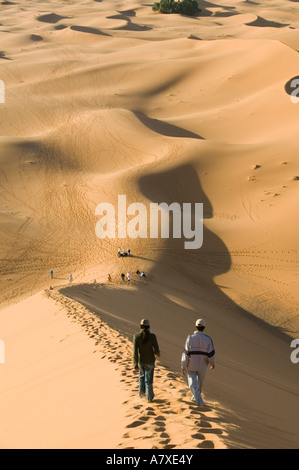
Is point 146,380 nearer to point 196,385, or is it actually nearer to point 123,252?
point 196,385

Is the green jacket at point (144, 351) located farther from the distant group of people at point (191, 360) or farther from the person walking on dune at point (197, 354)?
the person walking on dune at point (197, 354)

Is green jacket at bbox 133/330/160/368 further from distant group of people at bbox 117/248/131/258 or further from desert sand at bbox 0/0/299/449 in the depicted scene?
distant group of people at bbox 117/248/131/258

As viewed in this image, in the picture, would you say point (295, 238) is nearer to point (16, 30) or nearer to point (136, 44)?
point (136, 44)

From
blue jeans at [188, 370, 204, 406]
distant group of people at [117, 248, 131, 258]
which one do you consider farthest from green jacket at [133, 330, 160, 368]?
distant group of people at [117, 248, 131, 258]

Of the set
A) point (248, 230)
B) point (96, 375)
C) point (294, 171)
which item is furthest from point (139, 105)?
point (96, 375)

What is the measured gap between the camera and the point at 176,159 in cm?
2544

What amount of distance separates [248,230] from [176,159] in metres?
6.42

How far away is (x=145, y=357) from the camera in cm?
657

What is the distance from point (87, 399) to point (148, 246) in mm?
12069

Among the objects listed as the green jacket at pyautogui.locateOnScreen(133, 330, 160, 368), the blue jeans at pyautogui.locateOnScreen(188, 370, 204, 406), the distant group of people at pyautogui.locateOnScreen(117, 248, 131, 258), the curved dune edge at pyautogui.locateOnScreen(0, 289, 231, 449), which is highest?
the green jacket at pyautogui.locateOnScreen(133, 330, 160, 368)

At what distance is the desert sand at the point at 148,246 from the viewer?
6781 millimetres

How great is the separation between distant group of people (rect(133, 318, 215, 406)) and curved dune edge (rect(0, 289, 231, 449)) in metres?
0.17

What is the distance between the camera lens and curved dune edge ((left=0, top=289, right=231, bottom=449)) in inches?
216

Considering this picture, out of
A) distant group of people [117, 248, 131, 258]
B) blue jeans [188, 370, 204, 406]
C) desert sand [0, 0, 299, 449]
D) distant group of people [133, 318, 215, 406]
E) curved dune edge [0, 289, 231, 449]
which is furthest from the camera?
distant group of people [117, 248, 131, 258]
